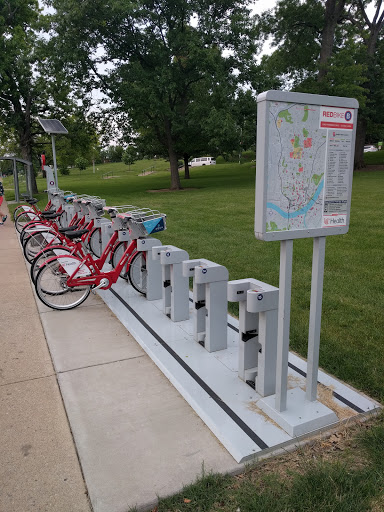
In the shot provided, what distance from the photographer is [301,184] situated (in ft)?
7.63

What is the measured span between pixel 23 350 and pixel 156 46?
20113 millimetres

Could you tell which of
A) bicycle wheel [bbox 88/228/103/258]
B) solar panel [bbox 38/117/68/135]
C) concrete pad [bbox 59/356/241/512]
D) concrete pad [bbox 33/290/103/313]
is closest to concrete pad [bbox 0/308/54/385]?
concrete pad [bbox 33/290/103/313]

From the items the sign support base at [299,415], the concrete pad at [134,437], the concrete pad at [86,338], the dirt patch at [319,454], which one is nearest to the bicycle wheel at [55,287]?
the concrete pad at [86,338]

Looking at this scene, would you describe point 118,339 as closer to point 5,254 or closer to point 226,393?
point 226,393

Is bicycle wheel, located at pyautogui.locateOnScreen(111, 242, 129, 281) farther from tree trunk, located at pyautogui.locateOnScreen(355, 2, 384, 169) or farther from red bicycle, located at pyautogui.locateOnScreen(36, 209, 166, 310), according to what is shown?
tree trunk, located at pyautogui.locateOnScreen(355, 2, 384, 169)

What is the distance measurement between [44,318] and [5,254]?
3776 mm

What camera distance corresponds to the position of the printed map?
2203mm

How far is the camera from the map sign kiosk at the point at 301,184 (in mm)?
2199

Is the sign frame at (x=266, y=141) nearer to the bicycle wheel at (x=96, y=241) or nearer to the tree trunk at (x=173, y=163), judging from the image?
the bicycle wheel at (x=96, y=241)

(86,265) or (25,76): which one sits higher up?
(25,76)

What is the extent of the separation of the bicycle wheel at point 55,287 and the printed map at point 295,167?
9.88 feet

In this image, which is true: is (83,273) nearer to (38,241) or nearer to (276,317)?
(38,241)

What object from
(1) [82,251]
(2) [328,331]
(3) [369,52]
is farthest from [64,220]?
(3) [369,52]

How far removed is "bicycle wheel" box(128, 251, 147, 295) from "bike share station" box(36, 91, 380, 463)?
128cm
